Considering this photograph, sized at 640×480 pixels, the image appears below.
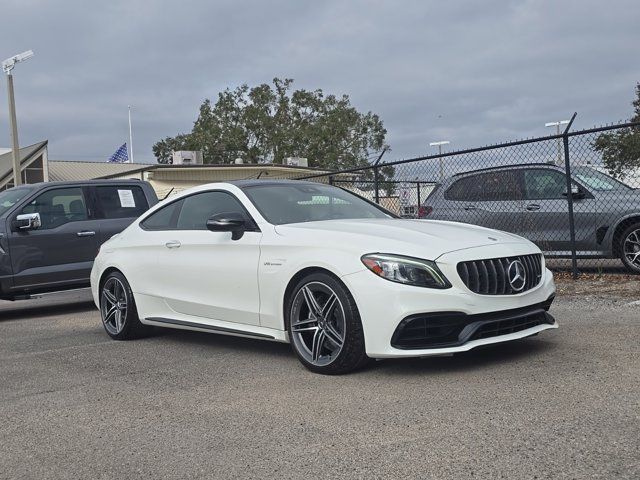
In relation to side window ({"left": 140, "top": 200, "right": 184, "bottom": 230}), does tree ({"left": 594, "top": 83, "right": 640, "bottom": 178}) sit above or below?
above

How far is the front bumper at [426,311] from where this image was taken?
4.50 metres

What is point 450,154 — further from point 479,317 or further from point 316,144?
point 316,144

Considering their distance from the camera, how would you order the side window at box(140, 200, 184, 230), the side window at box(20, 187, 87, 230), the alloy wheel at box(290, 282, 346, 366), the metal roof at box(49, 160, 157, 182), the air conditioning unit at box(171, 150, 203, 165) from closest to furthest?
1. the alloy wheel at box(290, 282, 346, 366)
2. the side window at box(140, 200, 184, 230)
3. the side window at box(20, 187, 87, 230)
4. the air conditioning unit at box(171, 150, 203, 165)
5. the metal roof at box(49, 160, 157, 182)

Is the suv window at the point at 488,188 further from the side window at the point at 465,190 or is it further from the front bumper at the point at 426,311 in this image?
the front bumper at the point at 426,311

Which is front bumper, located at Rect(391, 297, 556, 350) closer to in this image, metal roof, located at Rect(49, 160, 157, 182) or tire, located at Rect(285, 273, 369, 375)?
tire, located at Rect(285, 273, 369, 375)

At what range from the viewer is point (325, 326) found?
4.89 metres

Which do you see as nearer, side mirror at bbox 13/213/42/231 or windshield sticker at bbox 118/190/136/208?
side mirror at bbox 13/213/42/231

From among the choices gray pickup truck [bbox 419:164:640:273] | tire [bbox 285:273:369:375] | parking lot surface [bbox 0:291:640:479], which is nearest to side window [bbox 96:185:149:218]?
parking lot surface [bbox 0:291:640:479]

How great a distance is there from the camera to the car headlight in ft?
15.0

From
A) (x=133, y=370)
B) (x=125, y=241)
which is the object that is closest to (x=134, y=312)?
(x=125, y=241)

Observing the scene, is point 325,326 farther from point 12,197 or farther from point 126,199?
point 12,197

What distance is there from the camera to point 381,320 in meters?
4.54

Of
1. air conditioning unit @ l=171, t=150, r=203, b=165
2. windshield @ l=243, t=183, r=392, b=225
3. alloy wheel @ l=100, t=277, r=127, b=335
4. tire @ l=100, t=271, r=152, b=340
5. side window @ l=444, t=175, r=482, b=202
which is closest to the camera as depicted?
windshield @ l=243, t=183, r=392, b=225

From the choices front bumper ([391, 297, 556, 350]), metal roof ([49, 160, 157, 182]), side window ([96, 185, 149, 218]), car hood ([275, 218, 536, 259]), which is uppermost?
metal roof ([49, 160, 157, 182])
